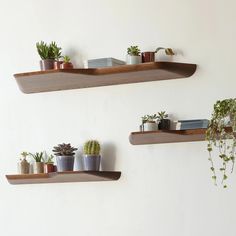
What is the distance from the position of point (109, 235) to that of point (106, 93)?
2.46 feet

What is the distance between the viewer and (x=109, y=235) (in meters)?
3.33

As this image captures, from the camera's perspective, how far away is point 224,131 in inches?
112

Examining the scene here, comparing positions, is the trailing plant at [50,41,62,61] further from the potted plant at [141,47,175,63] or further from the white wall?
the potted plant at [141,47,175,63]

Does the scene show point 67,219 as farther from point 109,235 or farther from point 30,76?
point 30,76

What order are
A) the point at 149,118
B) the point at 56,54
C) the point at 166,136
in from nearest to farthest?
the point at 166,136
the point at 149,118
the point at 56,54

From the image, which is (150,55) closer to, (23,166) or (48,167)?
(48,167)

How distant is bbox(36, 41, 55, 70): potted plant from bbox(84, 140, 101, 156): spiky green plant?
1.50 feet

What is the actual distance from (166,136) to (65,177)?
59 cm

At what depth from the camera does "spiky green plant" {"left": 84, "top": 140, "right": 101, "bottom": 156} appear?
329 cm

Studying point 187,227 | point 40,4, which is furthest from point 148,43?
point 187,227

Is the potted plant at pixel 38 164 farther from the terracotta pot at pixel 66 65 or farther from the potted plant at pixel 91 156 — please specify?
the terracotta pot at pixel 66 65

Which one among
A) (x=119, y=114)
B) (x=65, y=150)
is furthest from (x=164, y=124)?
(x=65, y=150)

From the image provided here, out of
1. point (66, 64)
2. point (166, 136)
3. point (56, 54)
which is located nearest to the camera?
point (166, 136)

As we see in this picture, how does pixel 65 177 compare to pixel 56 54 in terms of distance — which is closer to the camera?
pixel 65 177
